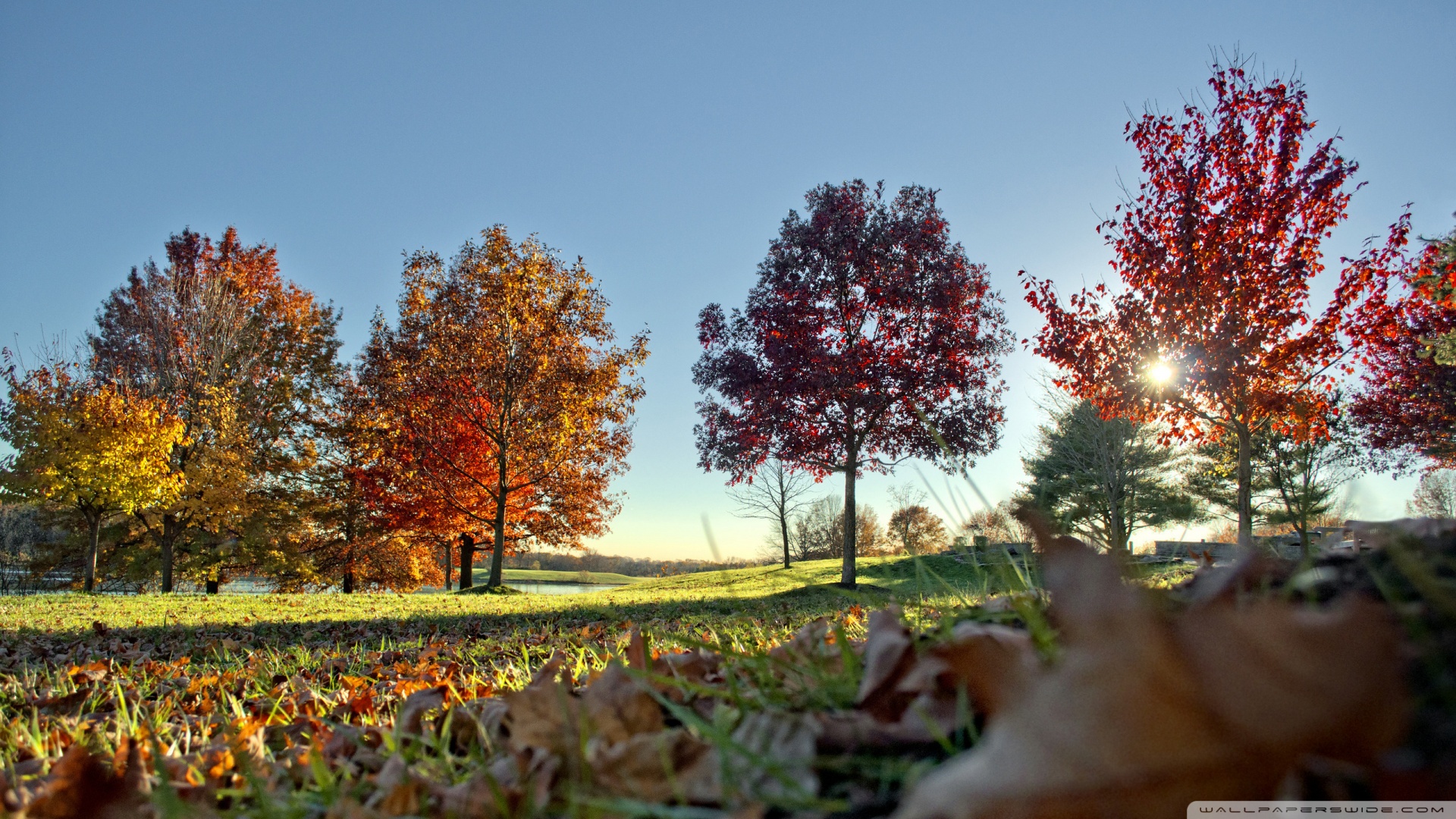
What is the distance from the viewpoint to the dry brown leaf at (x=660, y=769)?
0.82 m

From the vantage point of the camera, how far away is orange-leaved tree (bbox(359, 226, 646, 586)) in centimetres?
1566

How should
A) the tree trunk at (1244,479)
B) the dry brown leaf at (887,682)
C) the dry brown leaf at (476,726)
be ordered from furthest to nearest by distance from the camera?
1. the tree trunk at (1244,479)
2. the dry brown leaf at (476,726)
3. the dry brown leaf at (887,682)

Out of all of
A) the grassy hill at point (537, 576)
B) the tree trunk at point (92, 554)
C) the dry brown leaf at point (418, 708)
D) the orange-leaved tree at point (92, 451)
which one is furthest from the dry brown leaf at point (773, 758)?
the grassy hill at point (537, 576)

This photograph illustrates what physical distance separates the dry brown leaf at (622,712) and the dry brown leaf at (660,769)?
91 millimetres

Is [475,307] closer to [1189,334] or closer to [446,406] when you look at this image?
[446,406]

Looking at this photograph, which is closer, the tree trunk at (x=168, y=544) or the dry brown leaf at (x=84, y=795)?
the dry brown leaf at (x=84, y=795)

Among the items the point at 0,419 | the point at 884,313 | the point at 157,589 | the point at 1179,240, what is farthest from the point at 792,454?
the point at 157,589

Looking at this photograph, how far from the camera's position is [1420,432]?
1795 cm

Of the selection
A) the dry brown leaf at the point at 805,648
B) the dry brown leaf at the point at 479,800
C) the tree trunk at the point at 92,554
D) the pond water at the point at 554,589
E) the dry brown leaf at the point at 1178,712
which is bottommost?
the pond water at the point at 554,589

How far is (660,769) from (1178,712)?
0.59 meters

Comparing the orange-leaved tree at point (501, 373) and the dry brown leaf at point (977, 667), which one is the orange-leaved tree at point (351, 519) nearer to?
the orange-leaved tree at point (501, 373)

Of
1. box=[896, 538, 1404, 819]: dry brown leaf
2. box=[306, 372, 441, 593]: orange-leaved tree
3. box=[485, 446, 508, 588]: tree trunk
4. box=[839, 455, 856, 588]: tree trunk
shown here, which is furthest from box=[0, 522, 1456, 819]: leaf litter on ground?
box=[306, 372, 441, 593]: orange-leaved tree

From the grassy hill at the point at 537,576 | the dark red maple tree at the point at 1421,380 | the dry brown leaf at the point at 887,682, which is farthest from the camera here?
the grassy hill at the point at 537,576

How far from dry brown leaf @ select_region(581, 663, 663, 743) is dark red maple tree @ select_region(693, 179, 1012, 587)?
10.6m
